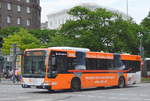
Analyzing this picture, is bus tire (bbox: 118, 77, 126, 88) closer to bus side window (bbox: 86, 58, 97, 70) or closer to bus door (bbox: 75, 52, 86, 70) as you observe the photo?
bus side window (bbox: 86, 58, 97, 70)

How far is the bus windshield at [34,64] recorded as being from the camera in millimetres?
25663

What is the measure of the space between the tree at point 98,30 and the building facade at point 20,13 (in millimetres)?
42798

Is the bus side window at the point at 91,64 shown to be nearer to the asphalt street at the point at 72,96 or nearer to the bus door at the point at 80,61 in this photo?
the bus door at the point at 80,61

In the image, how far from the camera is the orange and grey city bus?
25641 mm

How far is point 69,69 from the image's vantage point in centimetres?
2703

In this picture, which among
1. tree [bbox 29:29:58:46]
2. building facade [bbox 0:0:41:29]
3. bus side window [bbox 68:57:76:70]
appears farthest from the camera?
building facade [bbox 0:0:41:29]

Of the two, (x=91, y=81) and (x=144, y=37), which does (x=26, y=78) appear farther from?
(x=144, y=37)

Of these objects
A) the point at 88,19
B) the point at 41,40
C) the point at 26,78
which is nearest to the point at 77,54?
the point at 26,78

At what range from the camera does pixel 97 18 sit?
58.6 meters

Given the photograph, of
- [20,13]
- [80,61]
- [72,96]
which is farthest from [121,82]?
[20,13]

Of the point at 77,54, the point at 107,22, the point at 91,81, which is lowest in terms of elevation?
the point at 91,81

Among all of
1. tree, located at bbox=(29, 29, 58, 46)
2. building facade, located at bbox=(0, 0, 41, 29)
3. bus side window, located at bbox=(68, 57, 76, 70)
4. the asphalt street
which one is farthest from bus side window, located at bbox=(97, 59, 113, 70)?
building facade, located at bbox=(0, 0, 41, 29)

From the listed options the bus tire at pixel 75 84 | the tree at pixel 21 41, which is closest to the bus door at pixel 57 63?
the bus tire at pixel 75 84

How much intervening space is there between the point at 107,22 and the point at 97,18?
1533 millimetres
